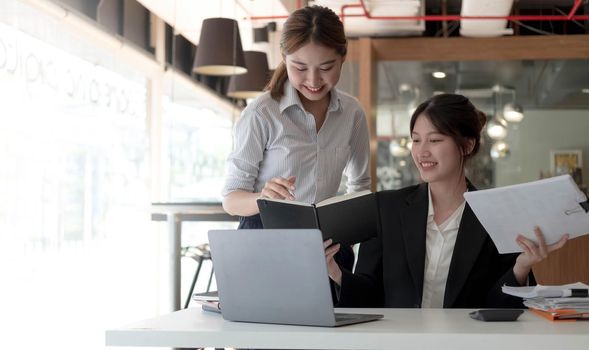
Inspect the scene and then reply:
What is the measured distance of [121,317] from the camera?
628cm

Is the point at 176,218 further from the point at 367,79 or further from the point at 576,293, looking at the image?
the point at 367,79

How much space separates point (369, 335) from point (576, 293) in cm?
56

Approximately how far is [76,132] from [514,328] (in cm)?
435

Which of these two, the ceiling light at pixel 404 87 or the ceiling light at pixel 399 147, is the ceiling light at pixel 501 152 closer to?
the ceiling light at pixel 399 147

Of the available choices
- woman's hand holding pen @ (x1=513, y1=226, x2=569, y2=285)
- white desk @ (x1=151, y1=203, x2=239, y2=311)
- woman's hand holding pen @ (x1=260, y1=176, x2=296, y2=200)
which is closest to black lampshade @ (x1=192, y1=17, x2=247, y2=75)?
white desk @ (x1=151, y1=203, x2=239, y2=311)

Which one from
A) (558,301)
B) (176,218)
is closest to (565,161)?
(176,218)

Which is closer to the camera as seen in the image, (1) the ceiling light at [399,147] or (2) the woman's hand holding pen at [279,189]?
(2) the woman's hand holding pen at [279,189]

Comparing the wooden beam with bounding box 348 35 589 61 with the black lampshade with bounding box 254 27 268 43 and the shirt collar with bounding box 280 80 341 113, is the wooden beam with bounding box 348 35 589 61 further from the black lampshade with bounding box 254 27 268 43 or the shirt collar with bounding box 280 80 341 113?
the shirt collar with bounding box 280 80 341 113

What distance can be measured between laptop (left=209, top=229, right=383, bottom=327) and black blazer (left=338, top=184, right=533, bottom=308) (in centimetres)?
56

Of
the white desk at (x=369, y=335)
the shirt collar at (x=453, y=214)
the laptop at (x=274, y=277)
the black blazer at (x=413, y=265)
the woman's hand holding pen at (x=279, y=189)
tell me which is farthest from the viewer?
the shirt collar at (x=453, y=214)

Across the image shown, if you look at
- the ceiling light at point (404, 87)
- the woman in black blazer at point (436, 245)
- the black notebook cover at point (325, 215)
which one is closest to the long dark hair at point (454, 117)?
the woman in black blazer at point (436, 245)

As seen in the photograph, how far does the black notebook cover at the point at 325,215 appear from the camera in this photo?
187cm

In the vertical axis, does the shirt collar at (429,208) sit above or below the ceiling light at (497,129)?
below

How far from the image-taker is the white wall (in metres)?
6.86
